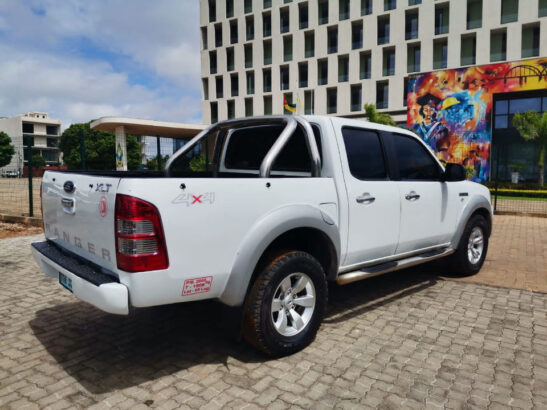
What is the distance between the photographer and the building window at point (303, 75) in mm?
43969

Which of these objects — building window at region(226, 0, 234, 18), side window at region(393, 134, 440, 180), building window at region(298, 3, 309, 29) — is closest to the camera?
side window at region(393, 134, 440, 180)

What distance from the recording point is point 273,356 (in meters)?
3.12

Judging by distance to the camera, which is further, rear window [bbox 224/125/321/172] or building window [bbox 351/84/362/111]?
building window [bbox 351/84/362/111]

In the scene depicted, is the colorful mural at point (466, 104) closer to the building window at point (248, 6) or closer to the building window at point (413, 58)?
the building window at point (413, 58)

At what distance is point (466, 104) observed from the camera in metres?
27.5

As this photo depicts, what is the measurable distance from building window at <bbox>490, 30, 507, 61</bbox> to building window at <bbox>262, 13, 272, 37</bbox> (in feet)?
72.3

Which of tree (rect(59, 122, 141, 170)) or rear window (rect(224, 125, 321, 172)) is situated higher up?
tree (rect(59, 122, 141, 170))

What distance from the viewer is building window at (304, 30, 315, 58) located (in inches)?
1711

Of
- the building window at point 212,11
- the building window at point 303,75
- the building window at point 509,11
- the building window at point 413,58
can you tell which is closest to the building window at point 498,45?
the building window at point 509,11

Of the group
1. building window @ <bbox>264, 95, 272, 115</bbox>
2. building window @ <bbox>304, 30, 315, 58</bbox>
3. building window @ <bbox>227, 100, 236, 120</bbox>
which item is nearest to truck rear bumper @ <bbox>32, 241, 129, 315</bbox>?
building window @ <bbox>304, 30, 315, 58</bbox>

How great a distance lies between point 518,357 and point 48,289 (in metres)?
4.87

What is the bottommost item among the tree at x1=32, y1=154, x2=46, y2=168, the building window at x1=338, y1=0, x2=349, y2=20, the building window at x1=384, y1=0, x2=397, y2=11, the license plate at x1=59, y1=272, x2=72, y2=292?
the license plate at x1=59, y1=272, x2=72, y2=292

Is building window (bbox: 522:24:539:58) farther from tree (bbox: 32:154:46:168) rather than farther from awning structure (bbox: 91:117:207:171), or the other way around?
tree (bbox: 32:154:46:168)

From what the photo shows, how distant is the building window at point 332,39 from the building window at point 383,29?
4500 mm
